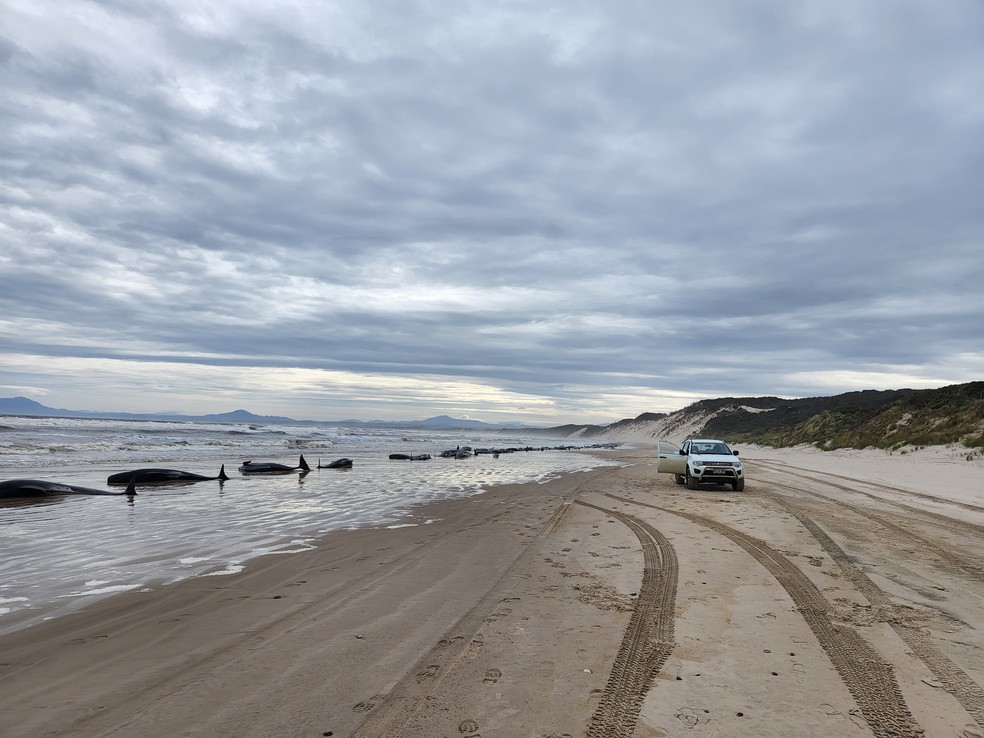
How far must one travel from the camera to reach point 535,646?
188 inches

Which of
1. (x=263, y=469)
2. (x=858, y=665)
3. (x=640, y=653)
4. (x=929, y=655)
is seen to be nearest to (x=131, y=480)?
(x=263, y=469)

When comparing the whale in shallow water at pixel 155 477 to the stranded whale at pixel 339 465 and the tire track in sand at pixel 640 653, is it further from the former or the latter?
the tire track in sand at pixel 640 653

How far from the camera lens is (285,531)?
10547mm

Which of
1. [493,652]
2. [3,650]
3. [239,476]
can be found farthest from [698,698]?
[239,476]

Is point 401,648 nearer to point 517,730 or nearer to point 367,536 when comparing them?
point 517,730

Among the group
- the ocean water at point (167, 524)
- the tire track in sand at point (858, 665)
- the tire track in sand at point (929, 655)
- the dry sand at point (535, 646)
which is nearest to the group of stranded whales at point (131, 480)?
the ocean water at point (167, 524)

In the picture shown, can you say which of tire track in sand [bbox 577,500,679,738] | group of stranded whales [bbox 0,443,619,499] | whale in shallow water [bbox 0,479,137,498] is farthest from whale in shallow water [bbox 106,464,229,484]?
tire track in sand [bbox 577,500,679,738]

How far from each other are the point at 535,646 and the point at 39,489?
624 inches

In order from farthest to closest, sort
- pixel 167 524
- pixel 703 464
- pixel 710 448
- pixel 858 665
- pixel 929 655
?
1. pixel 710 448
2. pixel 703 464
3. pixel 167 524
4. pixel 929 655
5. pixel 858 665

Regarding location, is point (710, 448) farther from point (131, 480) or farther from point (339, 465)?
point (131, 480)

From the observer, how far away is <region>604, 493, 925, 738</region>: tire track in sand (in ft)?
11.5

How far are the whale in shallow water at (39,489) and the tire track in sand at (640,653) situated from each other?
14.8m

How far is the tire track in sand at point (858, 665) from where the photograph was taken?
11.5 ft

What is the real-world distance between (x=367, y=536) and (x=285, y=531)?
1714 millimetres
